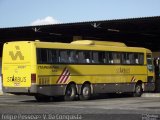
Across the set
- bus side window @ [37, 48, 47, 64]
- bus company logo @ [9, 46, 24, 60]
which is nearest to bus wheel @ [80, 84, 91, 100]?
bus side window @ [37, 48, 47, 64]

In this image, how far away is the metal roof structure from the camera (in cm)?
3612

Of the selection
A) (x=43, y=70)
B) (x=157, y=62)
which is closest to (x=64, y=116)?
(x=43, y=70)

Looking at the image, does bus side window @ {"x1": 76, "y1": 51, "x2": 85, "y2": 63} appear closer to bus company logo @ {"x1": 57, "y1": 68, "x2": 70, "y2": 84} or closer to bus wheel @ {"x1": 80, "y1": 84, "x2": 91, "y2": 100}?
bus company logo @ {"x1": 57, "y1": 68, "x2": 70, "y2": 84}

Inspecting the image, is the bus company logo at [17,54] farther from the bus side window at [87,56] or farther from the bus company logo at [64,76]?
the bus side window at [87,56]

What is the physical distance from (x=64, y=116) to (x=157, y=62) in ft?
63.2

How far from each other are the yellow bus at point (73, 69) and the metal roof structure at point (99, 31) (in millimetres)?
3479

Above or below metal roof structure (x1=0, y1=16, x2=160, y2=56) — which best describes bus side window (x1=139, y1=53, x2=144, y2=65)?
below

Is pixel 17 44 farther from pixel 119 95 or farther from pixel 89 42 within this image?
pixel 119 95

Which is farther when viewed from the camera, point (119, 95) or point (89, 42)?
point (119, 95)

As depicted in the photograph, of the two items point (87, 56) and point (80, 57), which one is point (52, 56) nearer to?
point (80, 57)

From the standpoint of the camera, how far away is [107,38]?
46.8 metres

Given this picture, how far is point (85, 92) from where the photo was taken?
28922 millimetres

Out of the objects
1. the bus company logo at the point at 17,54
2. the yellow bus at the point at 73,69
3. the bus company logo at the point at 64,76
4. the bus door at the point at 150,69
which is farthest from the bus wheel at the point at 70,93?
the bus door at the point at 150,69

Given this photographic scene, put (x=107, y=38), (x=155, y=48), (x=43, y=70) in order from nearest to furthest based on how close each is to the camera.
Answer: (x=43, y=70) < (x=107, y=38) < (x=155, y=48)
